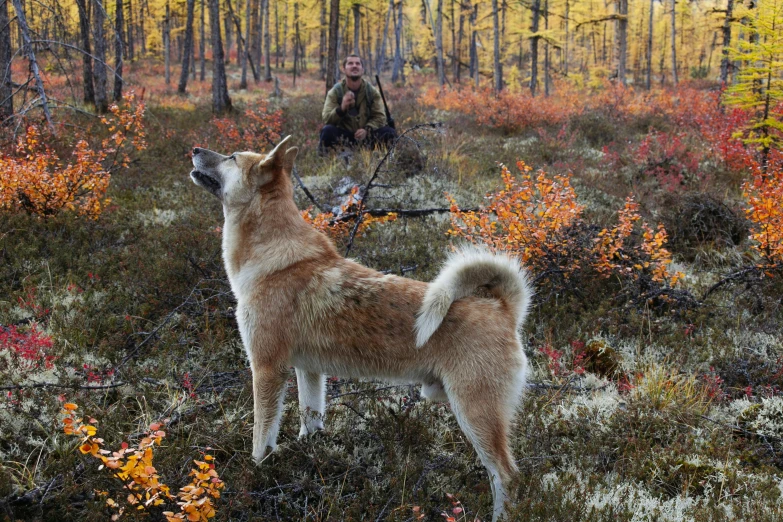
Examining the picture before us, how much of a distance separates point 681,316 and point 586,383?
67.9 inches

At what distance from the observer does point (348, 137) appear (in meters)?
11.1

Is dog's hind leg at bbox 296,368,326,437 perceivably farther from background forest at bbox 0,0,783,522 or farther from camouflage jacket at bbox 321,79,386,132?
camouflage jacket at bbox 321,79,386,132

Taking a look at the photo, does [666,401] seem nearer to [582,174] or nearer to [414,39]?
[582,174]

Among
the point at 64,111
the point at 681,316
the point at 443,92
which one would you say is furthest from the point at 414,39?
the point at 681,316

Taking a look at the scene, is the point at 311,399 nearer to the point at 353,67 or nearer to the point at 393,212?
the point at 393,212

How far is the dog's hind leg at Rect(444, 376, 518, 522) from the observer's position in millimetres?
2895

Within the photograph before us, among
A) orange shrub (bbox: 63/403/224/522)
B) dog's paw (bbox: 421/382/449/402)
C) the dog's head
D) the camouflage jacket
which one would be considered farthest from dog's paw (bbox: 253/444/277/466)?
the camouflage jacket

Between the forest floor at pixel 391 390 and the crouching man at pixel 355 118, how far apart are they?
2543 mm

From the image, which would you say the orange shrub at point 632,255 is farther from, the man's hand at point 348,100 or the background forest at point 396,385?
the man's hand at point 348,100

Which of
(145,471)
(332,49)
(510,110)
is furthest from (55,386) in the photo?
(510,110)

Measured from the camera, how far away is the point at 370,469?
3436 millimetres

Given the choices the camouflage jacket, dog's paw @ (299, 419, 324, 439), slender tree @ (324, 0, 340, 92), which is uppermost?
slender tree @ (324, 0, 340, 92)

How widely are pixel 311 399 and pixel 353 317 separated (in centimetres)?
100

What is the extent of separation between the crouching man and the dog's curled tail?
25.9 feet
